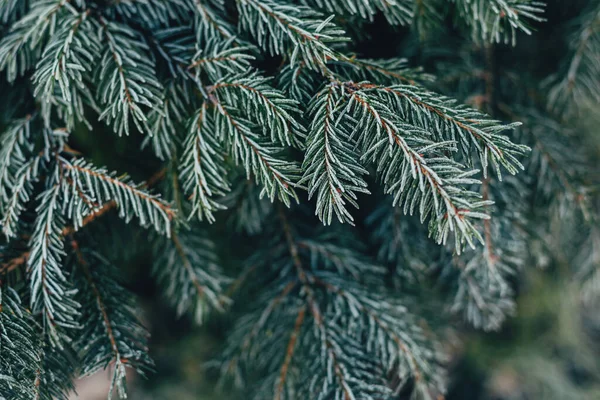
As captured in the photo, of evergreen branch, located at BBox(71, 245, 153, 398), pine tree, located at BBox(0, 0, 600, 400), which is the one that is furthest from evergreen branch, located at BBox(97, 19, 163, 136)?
evergreen branch, located at BBox(71, 245, 153, 398)

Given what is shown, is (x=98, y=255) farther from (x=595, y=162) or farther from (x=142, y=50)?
(x=595, y=162)

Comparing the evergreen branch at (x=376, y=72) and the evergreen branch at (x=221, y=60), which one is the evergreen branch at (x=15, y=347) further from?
the evergreen branch at (x=376, y=72)

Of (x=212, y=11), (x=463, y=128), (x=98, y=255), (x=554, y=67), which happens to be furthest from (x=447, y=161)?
(x=554, y=67)

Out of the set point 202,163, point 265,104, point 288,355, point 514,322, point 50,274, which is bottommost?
point 514,322

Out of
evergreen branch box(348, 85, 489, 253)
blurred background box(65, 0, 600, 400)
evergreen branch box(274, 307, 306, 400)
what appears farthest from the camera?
blurred background box(65, 0, 600, 400)

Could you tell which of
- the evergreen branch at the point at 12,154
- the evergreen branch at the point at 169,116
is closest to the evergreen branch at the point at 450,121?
the evergreen branch at the point at 169,116

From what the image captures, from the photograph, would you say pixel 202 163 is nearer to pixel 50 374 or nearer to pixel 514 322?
pixel 50 374

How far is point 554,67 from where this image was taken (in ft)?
3.20

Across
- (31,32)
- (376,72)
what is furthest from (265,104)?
(31,32)

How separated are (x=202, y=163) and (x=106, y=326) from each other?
0.82 ft

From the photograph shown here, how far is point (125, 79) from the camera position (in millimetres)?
601

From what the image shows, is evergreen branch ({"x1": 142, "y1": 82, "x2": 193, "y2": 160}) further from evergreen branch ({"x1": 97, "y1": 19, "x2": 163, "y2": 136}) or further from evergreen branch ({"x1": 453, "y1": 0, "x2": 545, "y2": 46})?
evergreen branch ({"x1": 453, "y1": 0, "x2": 545, "y2": 46})

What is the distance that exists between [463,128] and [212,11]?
376 millimetres

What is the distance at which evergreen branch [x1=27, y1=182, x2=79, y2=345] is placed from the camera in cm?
60
